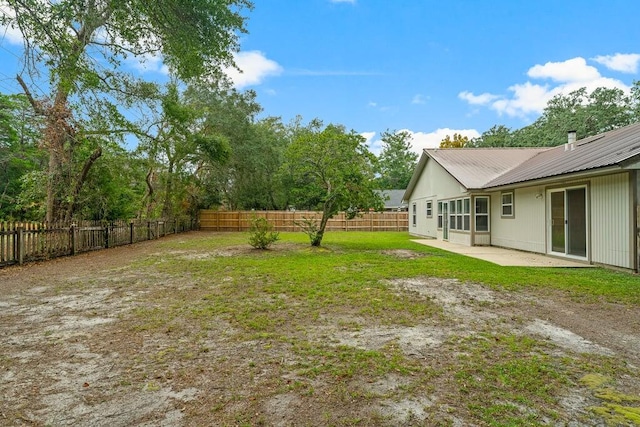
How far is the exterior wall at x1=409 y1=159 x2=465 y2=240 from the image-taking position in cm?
1555

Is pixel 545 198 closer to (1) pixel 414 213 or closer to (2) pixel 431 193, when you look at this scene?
(2) pixel 431 193

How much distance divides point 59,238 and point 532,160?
17.8 metres

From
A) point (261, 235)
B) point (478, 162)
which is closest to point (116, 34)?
point (261, 235)

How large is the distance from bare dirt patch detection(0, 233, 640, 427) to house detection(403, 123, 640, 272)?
384 cm

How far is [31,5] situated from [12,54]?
42.3 inches

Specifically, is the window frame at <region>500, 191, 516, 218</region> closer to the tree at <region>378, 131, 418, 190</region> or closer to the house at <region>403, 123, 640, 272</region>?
the house at <region>403, 123, 640, 272</region>

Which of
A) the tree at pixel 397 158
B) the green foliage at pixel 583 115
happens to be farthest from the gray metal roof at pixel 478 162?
the tree at pixel 397 158

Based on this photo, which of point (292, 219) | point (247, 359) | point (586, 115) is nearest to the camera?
point (247, 359)

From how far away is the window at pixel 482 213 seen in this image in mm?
14125

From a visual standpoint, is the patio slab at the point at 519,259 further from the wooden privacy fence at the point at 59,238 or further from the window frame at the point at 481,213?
the wooden privacy fence at the point at 59,238

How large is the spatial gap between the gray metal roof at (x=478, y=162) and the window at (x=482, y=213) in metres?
0.74

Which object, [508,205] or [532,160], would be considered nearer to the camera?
[508,205]

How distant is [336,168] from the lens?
1277 cm

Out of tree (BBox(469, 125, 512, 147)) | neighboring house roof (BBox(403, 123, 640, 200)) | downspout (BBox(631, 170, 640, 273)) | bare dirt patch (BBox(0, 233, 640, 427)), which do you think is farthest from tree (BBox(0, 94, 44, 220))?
tree (BBox(469, 125, 512, 147))
